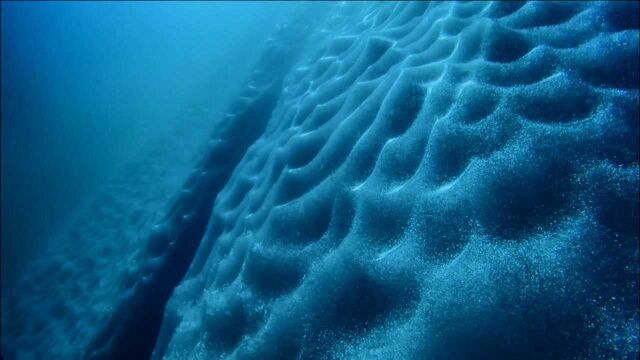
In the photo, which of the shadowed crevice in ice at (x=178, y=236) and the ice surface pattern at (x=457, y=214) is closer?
the ice surface pattern at (x=457, y=214)

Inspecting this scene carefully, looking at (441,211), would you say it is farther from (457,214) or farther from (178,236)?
(178,236)

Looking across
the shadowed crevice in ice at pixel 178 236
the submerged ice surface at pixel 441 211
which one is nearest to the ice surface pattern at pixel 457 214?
the submerged ice surface at pixel 441 211

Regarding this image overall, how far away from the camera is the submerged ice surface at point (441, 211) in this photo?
1.29 meters

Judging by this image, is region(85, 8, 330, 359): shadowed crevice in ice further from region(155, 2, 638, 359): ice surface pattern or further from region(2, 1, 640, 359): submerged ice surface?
region(155, 2, 638, 359): ice surface pattern

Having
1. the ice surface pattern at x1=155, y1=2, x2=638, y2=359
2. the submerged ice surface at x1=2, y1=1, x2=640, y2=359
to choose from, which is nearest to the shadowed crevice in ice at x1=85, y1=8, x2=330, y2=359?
the submerged ice surface at x1=2, y1=1, x2=640, y2=359

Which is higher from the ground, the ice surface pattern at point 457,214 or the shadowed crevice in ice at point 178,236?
the ice surface pattern at point 457,214

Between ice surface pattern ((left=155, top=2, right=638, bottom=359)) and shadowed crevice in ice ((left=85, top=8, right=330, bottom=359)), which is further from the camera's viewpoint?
shadowed crevice in ice ((left=85, top=8, right=330, bottom=359))

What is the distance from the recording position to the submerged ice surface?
1294 millimetres

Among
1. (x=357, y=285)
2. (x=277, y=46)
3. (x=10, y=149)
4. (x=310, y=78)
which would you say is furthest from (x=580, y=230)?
(x=10, y=149)

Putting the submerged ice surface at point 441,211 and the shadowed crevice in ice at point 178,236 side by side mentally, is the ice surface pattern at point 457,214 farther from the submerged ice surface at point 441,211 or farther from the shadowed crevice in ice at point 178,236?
the shadowed crevice in ice at point 178,236

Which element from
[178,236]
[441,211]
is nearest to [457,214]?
[441,211]

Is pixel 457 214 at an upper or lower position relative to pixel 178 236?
upper

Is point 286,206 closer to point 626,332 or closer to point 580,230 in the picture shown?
point 580,230

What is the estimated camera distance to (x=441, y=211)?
166cm
